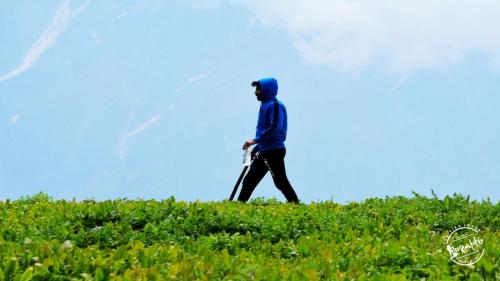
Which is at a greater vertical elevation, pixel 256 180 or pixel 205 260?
pixel 256 180

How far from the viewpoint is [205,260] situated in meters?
6.75

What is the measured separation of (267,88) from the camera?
14281 mm

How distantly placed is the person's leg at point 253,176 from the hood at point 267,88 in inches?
48.8

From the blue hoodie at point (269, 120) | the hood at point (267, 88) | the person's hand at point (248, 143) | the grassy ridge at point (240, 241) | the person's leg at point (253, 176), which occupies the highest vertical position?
the hood at point (267, 88)

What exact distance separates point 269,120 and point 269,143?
0.45 m

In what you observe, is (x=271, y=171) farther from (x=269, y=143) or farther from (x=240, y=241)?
(x=240, y=241)

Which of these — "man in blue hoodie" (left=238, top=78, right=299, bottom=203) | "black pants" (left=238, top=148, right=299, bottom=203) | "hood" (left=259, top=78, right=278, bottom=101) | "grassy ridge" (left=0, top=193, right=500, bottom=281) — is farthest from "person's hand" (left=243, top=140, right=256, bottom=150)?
"grassy ridge" (left=0, top=193, right=500, bottom=281)

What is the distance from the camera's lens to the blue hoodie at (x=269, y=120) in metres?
14.1

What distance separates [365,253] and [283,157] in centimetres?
695

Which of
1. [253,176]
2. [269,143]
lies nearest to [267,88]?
[269,143]

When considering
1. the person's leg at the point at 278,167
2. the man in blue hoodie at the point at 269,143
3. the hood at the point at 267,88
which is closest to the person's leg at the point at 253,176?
the man in blue hoodie at the point at 269,143

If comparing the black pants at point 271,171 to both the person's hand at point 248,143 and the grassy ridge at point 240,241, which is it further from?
the grassy ridge at point 240,241

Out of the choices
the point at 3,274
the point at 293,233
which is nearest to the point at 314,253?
the point at 293,233

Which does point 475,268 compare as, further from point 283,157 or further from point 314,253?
point 283,157
